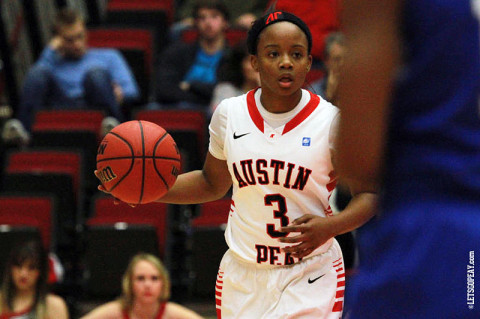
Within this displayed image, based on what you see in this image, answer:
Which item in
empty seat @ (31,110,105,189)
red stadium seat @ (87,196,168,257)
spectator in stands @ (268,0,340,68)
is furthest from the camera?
spectator in stands @ (268,0,340,68)

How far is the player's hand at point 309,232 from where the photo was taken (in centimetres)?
342

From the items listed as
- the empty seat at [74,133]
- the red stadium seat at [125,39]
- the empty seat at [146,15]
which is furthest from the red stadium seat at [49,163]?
the empty seat at [146,15]

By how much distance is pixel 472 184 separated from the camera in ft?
5.70

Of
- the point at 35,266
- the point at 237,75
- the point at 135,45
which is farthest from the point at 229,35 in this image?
the point at 35,266

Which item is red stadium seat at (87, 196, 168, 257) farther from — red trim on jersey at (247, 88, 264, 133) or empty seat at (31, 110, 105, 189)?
red trim on jersey at (247, 88, 264, 133)

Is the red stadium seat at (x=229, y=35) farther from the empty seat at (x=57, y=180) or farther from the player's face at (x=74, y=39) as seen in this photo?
the empty seat at (x=57, y=180)

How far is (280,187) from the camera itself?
12.3 ft

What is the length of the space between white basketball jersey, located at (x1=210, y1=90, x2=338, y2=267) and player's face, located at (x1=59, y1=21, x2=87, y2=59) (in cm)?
559

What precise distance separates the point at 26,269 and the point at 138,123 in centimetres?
348

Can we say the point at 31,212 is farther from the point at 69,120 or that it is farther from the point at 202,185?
the point at 202,185

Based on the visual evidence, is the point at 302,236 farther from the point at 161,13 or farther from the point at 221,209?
the point at 161,13

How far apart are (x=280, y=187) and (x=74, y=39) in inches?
232

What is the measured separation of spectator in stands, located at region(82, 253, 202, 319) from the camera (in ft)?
22.6

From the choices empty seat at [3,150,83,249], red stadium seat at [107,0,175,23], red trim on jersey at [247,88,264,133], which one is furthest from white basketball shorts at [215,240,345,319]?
red stadium seat at [107,0,175,23]
